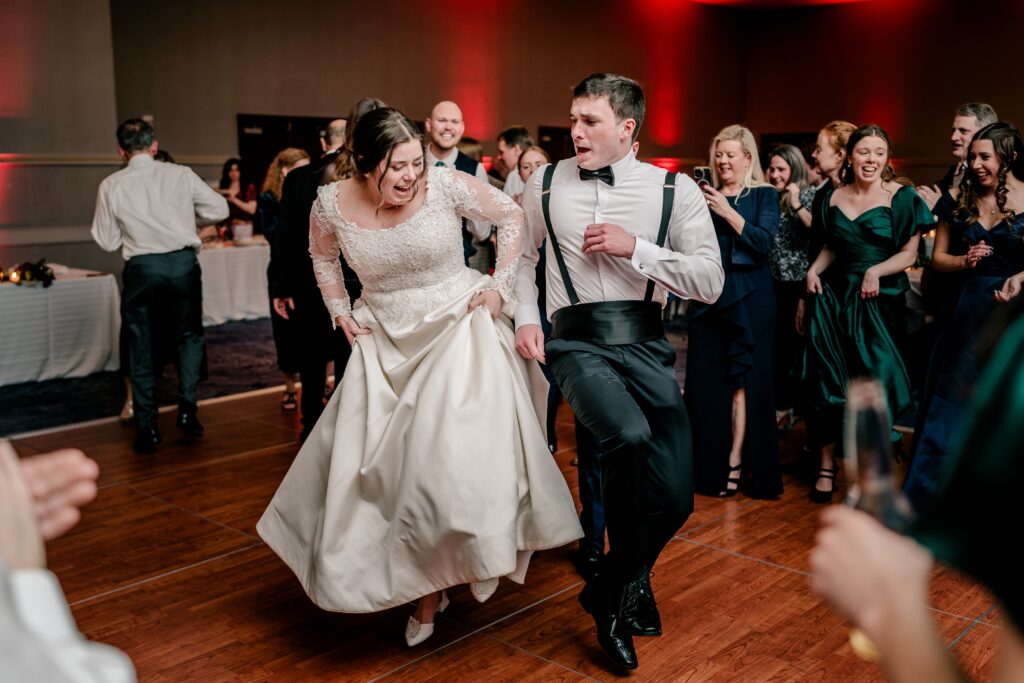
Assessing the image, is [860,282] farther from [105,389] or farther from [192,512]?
[105,389]

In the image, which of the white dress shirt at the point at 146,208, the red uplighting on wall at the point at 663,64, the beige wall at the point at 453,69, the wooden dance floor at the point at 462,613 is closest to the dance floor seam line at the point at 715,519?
the wooden dance floor at the point at 462,613

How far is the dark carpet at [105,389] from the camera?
237 inches

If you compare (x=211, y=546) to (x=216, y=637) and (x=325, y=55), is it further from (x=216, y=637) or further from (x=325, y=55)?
(x=325, y=55)

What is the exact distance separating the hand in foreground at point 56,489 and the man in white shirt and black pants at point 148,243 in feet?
14.1

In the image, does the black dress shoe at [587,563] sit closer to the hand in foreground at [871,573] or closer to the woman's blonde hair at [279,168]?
the hand in foreground at [871,573]

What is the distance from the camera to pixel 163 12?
998cm

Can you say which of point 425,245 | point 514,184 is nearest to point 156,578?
point 425,245

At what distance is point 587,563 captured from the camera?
11.9ft

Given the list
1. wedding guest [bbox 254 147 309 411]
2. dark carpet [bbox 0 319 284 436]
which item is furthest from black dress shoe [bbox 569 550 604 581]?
dark carpet [bbox 0 319 284 436]

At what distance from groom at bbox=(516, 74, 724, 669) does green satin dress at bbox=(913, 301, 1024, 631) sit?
6.78ft

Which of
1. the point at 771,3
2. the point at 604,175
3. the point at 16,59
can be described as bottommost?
the point at 604,175

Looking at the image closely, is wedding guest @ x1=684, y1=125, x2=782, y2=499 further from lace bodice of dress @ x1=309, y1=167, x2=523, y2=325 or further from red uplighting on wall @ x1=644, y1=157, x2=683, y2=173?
red uplighting on wall @ x1=644, y1=157, x2=683, y2=173

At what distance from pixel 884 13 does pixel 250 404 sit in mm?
12097

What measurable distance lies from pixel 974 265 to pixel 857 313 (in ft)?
1.71
